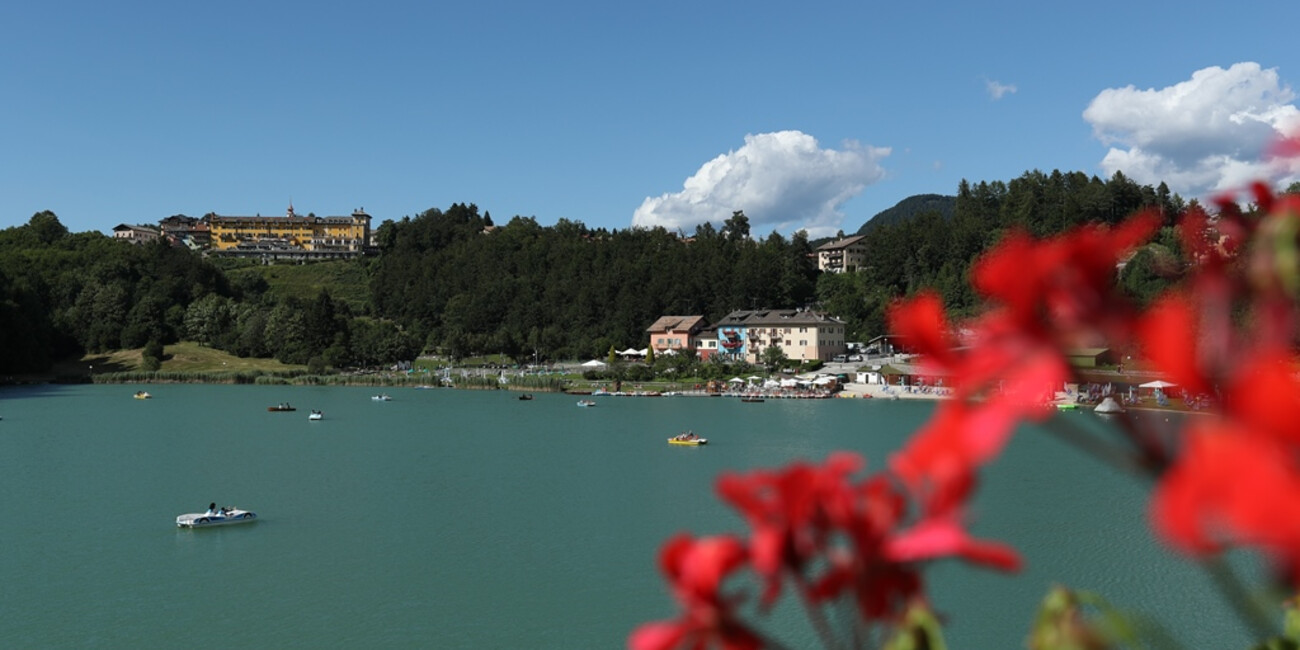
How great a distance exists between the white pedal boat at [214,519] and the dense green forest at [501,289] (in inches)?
2312

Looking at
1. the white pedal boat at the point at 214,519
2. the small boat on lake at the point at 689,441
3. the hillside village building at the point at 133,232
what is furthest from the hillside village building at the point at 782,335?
the hillside village building at the point at 133,232

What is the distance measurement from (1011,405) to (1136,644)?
61 centimetres

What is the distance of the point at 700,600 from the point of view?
740 mm

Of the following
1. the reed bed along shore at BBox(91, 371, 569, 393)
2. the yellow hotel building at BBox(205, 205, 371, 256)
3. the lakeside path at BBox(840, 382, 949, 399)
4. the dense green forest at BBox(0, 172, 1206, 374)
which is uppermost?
the yellow hotel building at BBox(205, 205, 371, 256)

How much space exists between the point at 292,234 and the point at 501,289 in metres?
57.2

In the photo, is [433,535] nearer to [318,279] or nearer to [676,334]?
[676,334]

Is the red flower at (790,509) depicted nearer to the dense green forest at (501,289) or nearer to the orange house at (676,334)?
the dense green forest at (501,289)

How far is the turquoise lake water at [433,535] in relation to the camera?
1577cm

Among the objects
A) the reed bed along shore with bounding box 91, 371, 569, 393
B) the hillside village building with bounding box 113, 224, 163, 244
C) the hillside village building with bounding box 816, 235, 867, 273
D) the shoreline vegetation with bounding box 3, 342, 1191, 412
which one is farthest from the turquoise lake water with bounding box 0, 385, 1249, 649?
the hillside village building with bounding box 113, 224, 163, 244

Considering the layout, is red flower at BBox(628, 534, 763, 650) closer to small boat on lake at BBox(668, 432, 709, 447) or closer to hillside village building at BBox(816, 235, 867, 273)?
small boat on lake at BBox(668, 432, 709, 447)

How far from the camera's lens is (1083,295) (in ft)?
2.02

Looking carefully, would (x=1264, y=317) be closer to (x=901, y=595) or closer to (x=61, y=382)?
(x=901, y=595)

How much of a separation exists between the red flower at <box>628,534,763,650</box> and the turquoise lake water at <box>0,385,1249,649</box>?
0.65 feet

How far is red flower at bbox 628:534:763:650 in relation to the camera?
2.37ft
